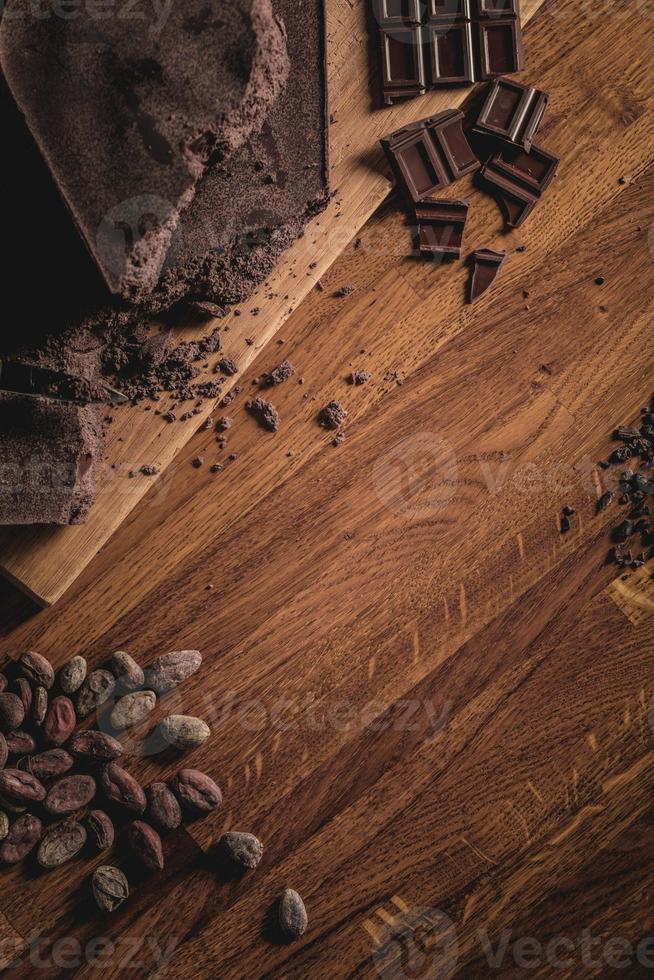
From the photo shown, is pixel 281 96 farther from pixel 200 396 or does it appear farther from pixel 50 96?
pixel 200 396

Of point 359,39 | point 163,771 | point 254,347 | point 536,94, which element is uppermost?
point 536,94

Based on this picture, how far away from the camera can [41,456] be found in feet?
7.22

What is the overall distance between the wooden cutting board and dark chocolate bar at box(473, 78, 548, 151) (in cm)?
9

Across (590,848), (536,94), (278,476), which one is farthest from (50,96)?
(590,848)

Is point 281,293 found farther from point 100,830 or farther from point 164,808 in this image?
point 100,830

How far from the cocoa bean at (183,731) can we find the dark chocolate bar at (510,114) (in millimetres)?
2241

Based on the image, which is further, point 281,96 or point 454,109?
point 454,109

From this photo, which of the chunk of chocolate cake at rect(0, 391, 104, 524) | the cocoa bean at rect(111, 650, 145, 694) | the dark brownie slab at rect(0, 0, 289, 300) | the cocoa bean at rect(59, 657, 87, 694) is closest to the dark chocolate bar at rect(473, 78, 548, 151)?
the dark brownie slab at rect(0, 0, 289, 300)

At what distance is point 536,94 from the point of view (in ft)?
8.49

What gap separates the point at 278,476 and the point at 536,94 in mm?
1594

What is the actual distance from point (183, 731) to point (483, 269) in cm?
190

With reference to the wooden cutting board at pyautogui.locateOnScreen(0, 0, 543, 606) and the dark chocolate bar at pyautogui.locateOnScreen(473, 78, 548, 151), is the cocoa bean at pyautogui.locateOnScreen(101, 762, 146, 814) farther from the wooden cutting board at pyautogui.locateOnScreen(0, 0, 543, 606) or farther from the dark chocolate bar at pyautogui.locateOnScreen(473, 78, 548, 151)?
the dark chocolate bar at pyautogui.locateOnScreen(473, 78, 548, 151)

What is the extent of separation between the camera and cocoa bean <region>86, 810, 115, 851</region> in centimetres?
248

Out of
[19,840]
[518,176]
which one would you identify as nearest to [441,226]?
[518,176]
